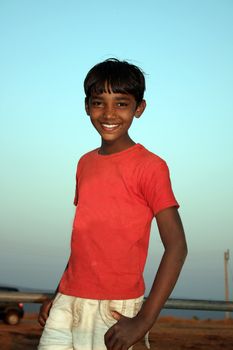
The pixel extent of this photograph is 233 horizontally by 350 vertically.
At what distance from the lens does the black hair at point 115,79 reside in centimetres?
260

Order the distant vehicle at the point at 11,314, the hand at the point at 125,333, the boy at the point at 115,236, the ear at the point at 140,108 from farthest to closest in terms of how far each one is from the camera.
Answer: the distant vehicle at the point at 11,314 < the ear at the point at 140,108 < the boy at the point at 115,236 < the hand at the point at 125,333

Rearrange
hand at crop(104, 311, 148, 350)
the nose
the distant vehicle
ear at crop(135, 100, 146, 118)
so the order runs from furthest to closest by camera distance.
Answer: the distant vehicle → ear at crop(135, 100, 146, 118) → the nose → hand at crop(104, 311, 148, 350)

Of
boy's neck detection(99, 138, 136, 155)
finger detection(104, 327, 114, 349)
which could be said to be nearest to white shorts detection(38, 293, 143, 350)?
finger detection(104, 327, 114, 349)

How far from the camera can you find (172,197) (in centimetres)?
235

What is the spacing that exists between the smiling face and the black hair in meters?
0.03

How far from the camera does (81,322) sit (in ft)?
7.87

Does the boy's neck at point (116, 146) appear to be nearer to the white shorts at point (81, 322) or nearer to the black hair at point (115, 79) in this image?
the black hair at point (115, 79)

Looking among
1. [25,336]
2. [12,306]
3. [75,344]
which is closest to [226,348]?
[25,336]

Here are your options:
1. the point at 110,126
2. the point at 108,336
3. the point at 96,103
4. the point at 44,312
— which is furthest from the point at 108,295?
the point at 96,103

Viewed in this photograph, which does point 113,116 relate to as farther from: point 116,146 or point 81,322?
point 81,322

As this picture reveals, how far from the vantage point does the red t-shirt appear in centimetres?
239

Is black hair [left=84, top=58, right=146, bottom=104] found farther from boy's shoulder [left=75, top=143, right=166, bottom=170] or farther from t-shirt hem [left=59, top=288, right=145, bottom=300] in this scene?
t-shirt hem [left=59, top=288, right=145, bottom=300]

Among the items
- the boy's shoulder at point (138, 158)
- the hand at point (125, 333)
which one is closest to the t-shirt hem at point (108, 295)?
the hand at point (125, 333)

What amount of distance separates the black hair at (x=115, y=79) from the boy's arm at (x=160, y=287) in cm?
64
